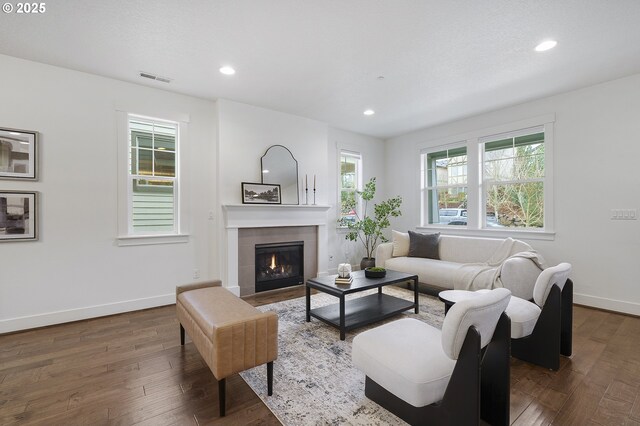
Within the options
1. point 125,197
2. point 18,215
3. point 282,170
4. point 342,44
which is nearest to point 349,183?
point 282,170

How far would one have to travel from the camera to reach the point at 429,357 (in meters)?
1.57

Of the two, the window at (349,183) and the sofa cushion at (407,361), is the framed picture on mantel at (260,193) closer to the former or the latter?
the window at (349,183)

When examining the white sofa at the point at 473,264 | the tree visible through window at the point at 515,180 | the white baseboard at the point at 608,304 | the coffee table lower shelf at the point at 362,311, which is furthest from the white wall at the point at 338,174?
the white baseboard at the point at 608,304

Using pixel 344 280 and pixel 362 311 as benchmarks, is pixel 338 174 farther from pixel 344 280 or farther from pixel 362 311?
pixel 362 311

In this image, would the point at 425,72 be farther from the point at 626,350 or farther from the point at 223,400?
the point at 223,400

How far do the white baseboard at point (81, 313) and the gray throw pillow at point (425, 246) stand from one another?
3.64m

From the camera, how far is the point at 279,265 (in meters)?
4.66

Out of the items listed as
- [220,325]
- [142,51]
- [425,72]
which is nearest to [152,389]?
[220,325]

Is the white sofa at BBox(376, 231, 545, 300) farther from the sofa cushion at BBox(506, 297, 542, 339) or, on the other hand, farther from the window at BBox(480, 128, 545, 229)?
the sofa cushion at BBox(506, 297, 542, 339)

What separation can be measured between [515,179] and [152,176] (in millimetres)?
5221

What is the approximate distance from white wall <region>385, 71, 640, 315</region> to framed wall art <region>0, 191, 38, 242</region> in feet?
20.4

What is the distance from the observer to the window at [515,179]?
4223mm

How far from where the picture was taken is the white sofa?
10.6 feet

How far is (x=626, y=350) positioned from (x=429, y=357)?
2.38 metres
